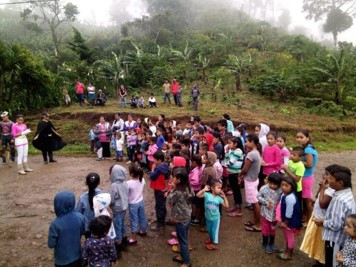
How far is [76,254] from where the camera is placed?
319 cm

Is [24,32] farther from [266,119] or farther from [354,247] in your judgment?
[354,247]

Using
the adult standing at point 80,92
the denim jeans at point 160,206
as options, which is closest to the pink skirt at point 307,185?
the denim jeans at point 160,206

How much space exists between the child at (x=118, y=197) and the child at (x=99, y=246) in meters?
1.07

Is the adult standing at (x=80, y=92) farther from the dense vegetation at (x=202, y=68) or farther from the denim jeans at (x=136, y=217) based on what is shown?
the denim jeans at (x=136, y=217)

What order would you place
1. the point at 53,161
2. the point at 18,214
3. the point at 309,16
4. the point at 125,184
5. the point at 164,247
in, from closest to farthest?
1. the point at 125,184
2. the point at 164,247
3. the point at 18,214
4. the point at 53,161
5. the point at 309,16

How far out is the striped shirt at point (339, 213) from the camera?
3.13m

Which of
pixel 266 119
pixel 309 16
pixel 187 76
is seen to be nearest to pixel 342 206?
pixel 266 119

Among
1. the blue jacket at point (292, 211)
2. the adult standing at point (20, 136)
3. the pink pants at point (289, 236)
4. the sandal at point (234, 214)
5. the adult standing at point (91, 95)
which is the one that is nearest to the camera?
the blue jacket at point (292, 211)

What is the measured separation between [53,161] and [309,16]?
39068 millimetres

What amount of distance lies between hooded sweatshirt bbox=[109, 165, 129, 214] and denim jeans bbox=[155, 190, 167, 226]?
0.85m

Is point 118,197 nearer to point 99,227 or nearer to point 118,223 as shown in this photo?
point 118,223

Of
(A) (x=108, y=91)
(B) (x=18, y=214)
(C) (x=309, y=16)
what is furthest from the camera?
(C) (x=309, y=16)

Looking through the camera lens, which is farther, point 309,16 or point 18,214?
point 309,16

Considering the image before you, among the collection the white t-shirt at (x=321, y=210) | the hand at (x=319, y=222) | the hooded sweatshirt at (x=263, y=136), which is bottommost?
the hand at (x=319, y=222)
